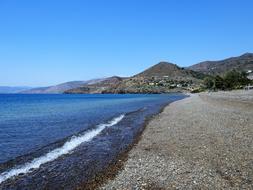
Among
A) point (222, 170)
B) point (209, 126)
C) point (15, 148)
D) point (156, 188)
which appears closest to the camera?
point (156, 188)

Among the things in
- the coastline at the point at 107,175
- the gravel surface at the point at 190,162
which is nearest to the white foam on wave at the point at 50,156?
the coastline at the point at 107,175

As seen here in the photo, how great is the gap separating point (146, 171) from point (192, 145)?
628cm

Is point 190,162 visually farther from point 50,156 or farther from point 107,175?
point 50,156

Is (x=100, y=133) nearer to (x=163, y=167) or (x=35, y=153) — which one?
(x=35, y=153)

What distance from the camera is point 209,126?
26.2 meters

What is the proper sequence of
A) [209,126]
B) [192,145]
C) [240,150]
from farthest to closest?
[209,126]
[192,145]
[240,150]

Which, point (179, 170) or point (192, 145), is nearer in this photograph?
point (179, 170)

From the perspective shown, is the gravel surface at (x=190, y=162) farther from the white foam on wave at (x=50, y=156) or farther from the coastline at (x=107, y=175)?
the white foam on wave at (x=50, y=156)

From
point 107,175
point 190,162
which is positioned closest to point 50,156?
point 107,175

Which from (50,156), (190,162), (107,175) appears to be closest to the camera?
(107,175)

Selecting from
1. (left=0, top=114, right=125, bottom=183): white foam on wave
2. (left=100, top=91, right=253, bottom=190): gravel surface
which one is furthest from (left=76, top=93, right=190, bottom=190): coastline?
(left=0, top=114, right=125, bottom=183): white foam on wave

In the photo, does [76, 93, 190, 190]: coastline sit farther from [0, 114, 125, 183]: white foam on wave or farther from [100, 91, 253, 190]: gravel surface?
[0, 114, 125, 183]: white foam on wave

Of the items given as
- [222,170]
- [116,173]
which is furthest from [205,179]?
[116,173]

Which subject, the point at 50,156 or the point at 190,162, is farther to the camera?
the point at 50,156
